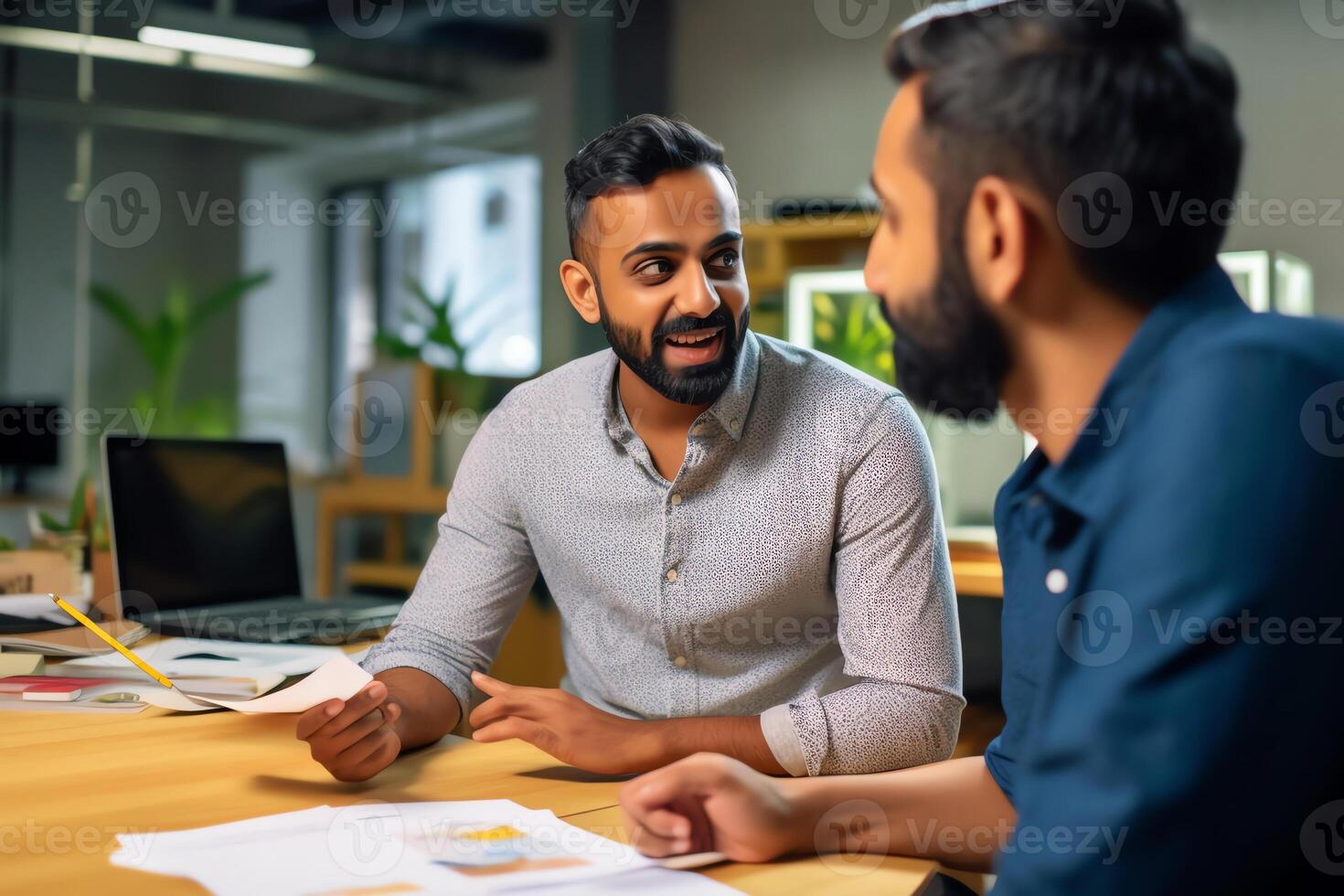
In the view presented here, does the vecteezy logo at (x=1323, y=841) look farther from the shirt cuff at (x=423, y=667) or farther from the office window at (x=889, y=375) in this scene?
the office window at (x=889, y=375)

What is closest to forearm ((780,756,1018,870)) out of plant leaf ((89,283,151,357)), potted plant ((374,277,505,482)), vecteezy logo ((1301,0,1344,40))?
potted plant ((374,277,505,482))

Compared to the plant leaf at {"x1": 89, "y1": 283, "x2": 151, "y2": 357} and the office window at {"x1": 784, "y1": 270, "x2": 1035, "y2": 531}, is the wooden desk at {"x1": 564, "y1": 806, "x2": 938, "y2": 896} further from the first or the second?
the plant leaf at {"x1": 89, "y1": 283, "x2": 151, "y2": 357}

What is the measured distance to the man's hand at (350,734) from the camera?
3.69 ft

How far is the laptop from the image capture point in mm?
1918

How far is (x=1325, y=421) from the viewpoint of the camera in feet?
2.18

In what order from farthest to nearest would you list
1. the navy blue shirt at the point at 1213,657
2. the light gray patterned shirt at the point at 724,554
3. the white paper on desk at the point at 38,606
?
the white paper on desk at the point at 38,606, the light gray patterned shirt at the point at 724,554, the navy blue shirt at the point at 1213,657

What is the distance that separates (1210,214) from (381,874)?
714 mm

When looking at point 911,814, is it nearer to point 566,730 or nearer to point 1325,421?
point 566,730

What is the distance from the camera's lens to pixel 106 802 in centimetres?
107

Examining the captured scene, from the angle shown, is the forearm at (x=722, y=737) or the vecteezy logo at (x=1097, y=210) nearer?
the vecteezy logo at (x=1097, y=210)

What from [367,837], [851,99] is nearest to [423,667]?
[367,837]

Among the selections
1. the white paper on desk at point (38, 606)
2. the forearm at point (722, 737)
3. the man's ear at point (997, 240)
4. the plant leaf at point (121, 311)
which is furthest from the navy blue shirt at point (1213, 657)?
the plant leaf at point (121, 311)

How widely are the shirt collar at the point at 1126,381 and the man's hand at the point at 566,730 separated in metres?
0.57

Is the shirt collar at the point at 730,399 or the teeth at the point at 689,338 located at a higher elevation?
the teeth at the point at 689,338
